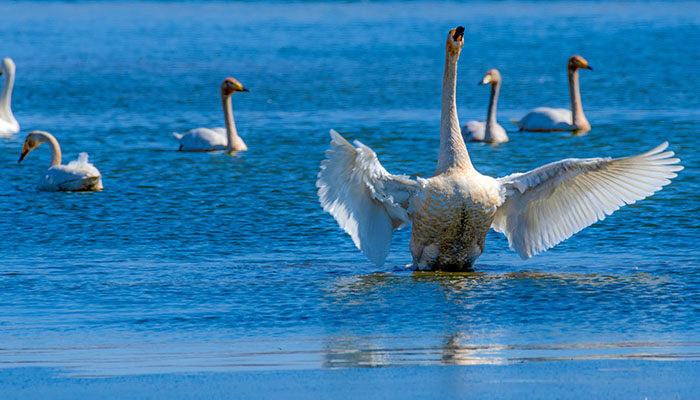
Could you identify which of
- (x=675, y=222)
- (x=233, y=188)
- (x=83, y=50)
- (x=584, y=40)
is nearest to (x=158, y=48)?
(x=83, y=50)

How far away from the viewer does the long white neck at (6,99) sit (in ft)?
61.1

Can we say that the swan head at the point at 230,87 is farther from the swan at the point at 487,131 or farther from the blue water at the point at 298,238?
the swan at the point at 487,131

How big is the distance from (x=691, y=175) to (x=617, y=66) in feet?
46.6

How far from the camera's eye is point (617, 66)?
26.6m

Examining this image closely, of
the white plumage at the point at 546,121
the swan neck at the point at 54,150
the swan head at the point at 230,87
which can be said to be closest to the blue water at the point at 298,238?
the white plumage at the point at 546,121

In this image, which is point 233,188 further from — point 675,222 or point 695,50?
point 695,50

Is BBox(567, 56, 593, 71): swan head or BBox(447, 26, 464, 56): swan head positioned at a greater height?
BBox(447, 26, 464, 56): swan head

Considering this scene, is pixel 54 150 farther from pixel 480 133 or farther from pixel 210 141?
pixel 480 133

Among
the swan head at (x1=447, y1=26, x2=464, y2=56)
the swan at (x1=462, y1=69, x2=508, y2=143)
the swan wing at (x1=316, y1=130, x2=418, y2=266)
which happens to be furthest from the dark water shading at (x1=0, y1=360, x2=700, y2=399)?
the swan at (x1=462, y1=69, x2=508, y2=143)

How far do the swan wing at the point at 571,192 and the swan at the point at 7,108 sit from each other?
36.0 ft

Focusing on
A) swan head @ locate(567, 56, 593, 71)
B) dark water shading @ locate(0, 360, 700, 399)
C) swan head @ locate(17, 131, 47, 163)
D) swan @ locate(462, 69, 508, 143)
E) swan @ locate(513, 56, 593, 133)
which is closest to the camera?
dark water shading @ locate(0, 360, 700, 399)

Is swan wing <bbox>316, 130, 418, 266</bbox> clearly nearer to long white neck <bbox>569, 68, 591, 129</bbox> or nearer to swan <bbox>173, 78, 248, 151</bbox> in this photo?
swan <bbox>173, 78, 248, 151</bbox>

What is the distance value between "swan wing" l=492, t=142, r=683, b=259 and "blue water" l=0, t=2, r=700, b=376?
315 millimetres

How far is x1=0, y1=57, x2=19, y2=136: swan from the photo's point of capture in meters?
18.2
